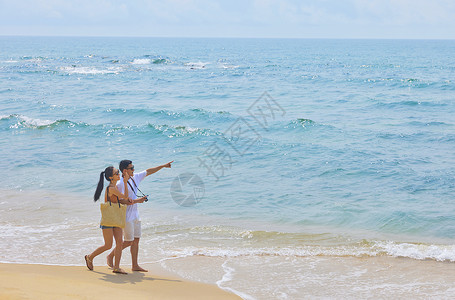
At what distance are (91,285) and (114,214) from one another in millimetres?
911

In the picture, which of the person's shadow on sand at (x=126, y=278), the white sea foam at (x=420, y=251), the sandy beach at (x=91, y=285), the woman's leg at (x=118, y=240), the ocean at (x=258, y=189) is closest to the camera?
the sandy beach at (x=91, y=285)

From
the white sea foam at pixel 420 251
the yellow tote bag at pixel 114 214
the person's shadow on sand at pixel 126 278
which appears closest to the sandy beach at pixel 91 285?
the person's shadow on sand at pixel 126 278

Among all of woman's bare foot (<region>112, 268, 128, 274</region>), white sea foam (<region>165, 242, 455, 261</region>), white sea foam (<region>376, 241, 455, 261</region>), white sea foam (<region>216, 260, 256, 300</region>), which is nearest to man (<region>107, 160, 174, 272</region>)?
woman's bare foot (<region>112, 268, 128, 274</region>)

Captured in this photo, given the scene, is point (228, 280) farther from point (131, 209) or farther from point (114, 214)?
point (114, 214)

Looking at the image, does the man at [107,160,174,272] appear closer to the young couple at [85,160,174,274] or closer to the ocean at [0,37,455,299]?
the young couple at [85,160,174,274]

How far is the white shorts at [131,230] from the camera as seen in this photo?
637cm

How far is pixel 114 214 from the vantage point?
20.3 ft

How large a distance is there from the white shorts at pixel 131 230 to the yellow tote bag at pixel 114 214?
0.56 feet

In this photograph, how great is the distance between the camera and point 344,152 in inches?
587

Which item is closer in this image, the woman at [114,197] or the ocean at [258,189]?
the woman at [114,197]

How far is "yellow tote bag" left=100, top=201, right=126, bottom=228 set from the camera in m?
6.16

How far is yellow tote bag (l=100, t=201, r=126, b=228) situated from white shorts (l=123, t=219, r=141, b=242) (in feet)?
0.56

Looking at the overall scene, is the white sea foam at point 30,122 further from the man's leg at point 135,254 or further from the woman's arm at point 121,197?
the woman's arm at point 121,197

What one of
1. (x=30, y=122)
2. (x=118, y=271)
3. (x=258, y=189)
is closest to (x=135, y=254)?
(x=118, y=271)
